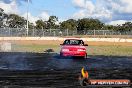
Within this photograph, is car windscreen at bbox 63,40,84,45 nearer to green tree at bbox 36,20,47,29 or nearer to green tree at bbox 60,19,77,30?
green tree at bbox 60,19,77,30

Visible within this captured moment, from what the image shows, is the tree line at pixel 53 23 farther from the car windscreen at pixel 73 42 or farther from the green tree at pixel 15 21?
the car windscreen at pixel 73 42

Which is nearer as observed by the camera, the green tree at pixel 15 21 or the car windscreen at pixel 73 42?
the car windscreen at pixel 73 42

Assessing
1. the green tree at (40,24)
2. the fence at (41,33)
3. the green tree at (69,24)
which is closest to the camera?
the fence at (41,33)

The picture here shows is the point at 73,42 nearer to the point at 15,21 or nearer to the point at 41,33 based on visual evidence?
the point at 41,33

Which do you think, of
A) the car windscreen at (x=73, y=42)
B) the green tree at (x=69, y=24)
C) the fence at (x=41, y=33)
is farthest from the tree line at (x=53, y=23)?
the car windscreen at (x=73, y=42)

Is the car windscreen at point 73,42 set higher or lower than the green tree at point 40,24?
lower

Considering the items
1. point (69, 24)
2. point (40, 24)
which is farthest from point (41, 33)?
point (69, 24)

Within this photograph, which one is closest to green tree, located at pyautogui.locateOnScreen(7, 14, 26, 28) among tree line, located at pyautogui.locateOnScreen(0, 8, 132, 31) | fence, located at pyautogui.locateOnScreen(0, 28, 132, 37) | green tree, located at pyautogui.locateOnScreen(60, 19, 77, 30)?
tree line, located at pyautogui.locateOnScreen(0, 8, 132, 31)

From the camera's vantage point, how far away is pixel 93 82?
28.1 feet

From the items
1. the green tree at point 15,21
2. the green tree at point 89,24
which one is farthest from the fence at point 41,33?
the green tree at point 15,21

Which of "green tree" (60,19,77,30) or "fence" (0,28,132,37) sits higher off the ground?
"green tree" (60,19,77,30)

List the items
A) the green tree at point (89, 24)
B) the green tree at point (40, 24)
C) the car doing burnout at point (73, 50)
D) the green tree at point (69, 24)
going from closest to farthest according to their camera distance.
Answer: the car doing burnout at point (73, 50) → the green tree at point (69, 24) → the green tree at point (40, 24) → the green tree at point (89, 24)

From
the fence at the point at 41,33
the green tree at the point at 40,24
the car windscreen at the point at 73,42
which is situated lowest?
the car windscreen at the point at 73,42

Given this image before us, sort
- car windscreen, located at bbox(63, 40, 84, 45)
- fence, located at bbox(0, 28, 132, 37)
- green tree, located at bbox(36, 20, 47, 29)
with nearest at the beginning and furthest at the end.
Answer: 1. car windscreen, located at bbox(63, 40, 84, 45)
2. fence, located at bbox(0, 28, 132, 37)
3. green tree, located at bbox(36, 20, 47, 29)
